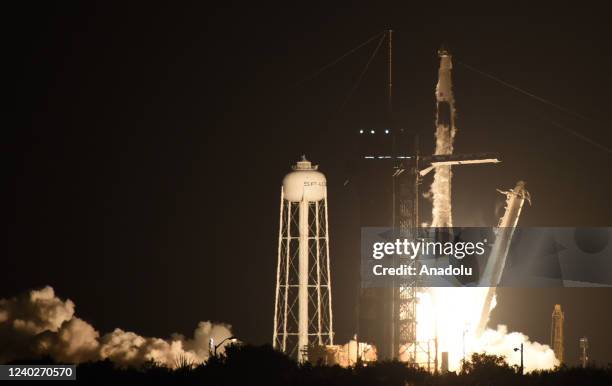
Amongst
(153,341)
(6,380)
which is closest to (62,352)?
(153,341)

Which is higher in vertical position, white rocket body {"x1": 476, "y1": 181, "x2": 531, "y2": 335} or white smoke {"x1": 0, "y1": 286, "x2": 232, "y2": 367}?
white rocket body {"x1": 476, "y1": 181, "x2": 531, "y2": 335}

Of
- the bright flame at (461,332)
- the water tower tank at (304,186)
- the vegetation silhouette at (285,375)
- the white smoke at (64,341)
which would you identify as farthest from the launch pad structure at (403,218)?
the vegetation silhouette at (285,375)

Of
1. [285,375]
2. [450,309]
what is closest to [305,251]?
[450,309]

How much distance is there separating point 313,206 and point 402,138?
26.2ft

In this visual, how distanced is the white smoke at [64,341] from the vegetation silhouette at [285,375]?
64.0 ft

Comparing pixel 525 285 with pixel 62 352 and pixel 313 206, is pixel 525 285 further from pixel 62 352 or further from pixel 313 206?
pixel 62 352

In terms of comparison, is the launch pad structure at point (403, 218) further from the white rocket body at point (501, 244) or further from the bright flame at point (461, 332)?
the white rocket body at point (501, 244)

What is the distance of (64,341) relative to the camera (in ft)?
391

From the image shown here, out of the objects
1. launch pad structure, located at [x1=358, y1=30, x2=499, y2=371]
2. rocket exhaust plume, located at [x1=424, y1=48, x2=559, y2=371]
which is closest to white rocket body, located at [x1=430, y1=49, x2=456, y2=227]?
rocket exhaust plume, located at [x1=424, y1=48, x2=559, y2=371]

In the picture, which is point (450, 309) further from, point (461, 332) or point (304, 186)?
point (304, 186)
